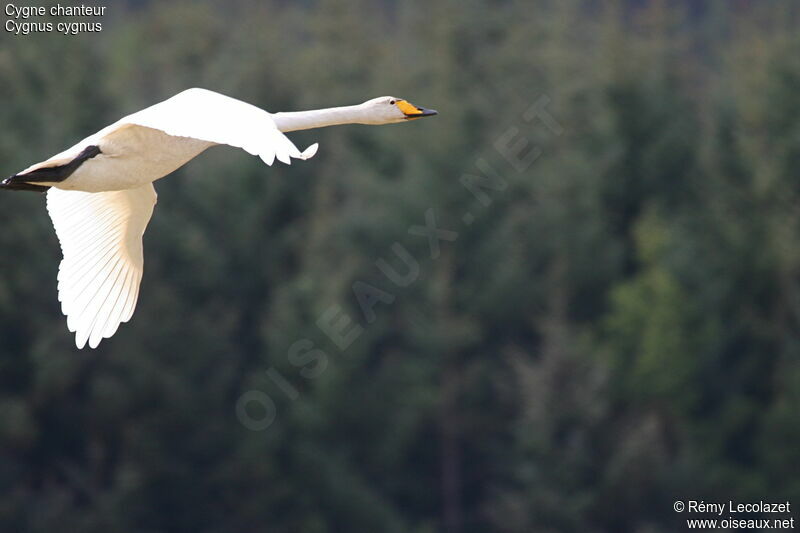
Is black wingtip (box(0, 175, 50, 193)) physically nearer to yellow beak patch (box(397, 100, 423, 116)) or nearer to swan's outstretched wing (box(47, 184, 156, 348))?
swan's outstretched wing (box(47, 184, 156, 348))

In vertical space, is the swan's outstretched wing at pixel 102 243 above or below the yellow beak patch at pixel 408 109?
below

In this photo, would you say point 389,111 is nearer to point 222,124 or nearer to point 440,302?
point 222,124

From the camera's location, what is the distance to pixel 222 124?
29.5 ft

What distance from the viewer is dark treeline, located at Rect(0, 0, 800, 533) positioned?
3403cm

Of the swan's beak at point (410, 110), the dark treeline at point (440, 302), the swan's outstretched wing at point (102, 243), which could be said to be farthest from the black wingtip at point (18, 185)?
the dark treeline at point (440, 302)

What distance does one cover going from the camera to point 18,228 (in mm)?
32594

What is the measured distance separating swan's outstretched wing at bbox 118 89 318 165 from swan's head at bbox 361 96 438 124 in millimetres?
2427

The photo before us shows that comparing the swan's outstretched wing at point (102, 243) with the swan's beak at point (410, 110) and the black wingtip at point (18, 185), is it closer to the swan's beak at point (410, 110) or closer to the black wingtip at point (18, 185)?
the black wingtip at point (18, 185)

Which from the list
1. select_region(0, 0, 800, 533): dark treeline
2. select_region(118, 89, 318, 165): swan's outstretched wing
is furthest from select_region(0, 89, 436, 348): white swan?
select_region(0, 0, 800, 533): dark treeline

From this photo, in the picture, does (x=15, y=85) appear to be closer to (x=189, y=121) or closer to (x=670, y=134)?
(x=670, y=134)

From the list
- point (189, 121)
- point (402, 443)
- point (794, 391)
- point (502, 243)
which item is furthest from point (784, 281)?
point (189, 121)

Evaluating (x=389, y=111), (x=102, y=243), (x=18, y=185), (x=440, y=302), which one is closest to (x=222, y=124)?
(x=18, y=185)

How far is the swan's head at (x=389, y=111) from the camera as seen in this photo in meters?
12.1

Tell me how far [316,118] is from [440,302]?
24.7 metres
